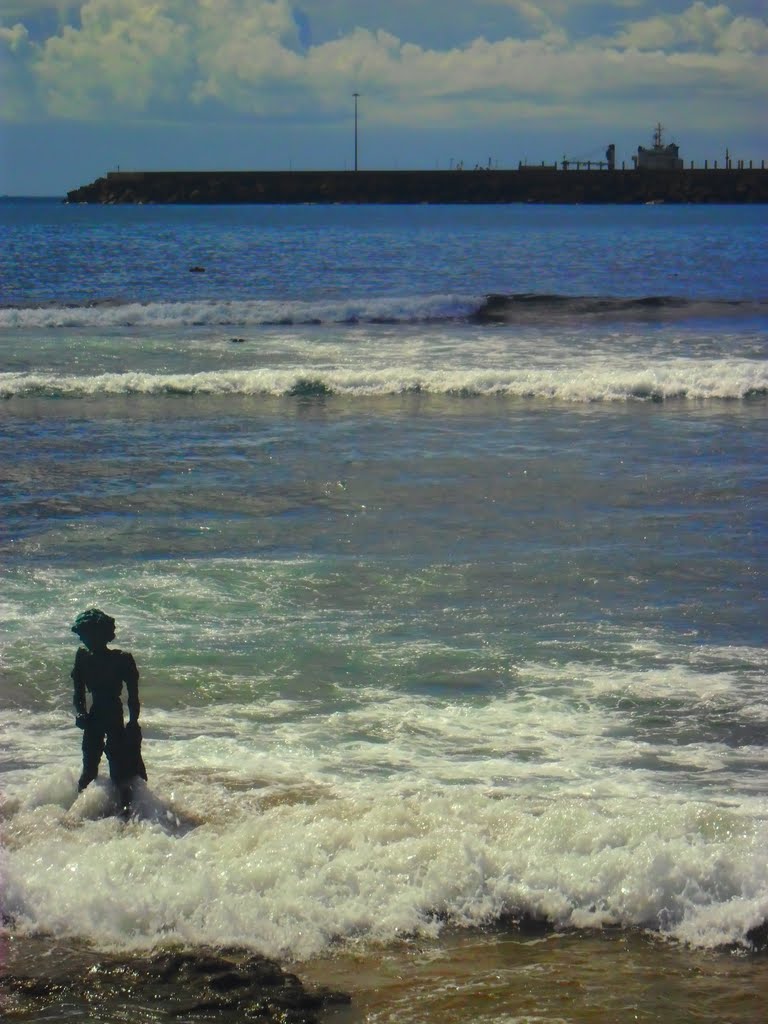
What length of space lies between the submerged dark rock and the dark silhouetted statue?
1.64 m

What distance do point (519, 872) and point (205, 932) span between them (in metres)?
1.66

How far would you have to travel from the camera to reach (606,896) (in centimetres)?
697

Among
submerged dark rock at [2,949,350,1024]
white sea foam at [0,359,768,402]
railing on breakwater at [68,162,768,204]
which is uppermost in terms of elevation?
railing on breakwater at [68,162,768,204]

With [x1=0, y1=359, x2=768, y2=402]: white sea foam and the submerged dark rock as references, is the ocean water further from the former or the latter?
the submerged dark rock

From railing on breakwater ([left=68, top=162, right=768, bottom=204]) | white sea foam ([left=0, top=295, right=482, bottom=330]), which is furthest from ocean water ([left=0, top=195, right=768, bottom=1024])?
railing on breakwater ([left=68, top=162, right=768, bottom=204])

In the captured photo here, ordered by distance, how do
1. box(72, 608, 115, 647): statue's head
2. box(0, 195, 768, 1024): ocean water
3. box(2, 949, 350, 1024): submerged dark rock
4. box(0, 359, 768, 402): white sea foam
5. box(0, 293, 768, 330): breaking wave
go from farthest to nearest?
box(0, 293, 768, 330): breaking wave, box(0, 359, 768, 402): white sea foam, box(72, 608, 115, 647): statue's head, box(0, 195, 768, 1024): ocean water, box(2, 949, 350, 1024): submerged dark rock

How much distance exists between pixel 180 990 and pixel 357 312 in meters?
33.8

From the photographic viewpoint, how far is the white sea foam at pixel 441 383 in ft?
80.0

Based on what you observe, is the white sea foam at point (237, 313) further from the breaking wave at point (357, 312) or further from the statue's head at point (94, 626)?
the statue's head at point (94, 626)

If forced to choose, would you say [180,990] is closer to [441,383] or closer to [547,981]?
[547,981]

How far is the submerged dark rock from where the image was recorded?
225 inches

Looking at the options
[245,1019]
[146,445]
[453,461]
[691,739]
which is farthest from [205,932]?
[146,445]

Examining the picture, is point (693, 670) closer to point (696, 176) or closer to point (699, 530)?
point (699, 530)

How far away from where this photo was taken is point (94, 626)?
755 cm
